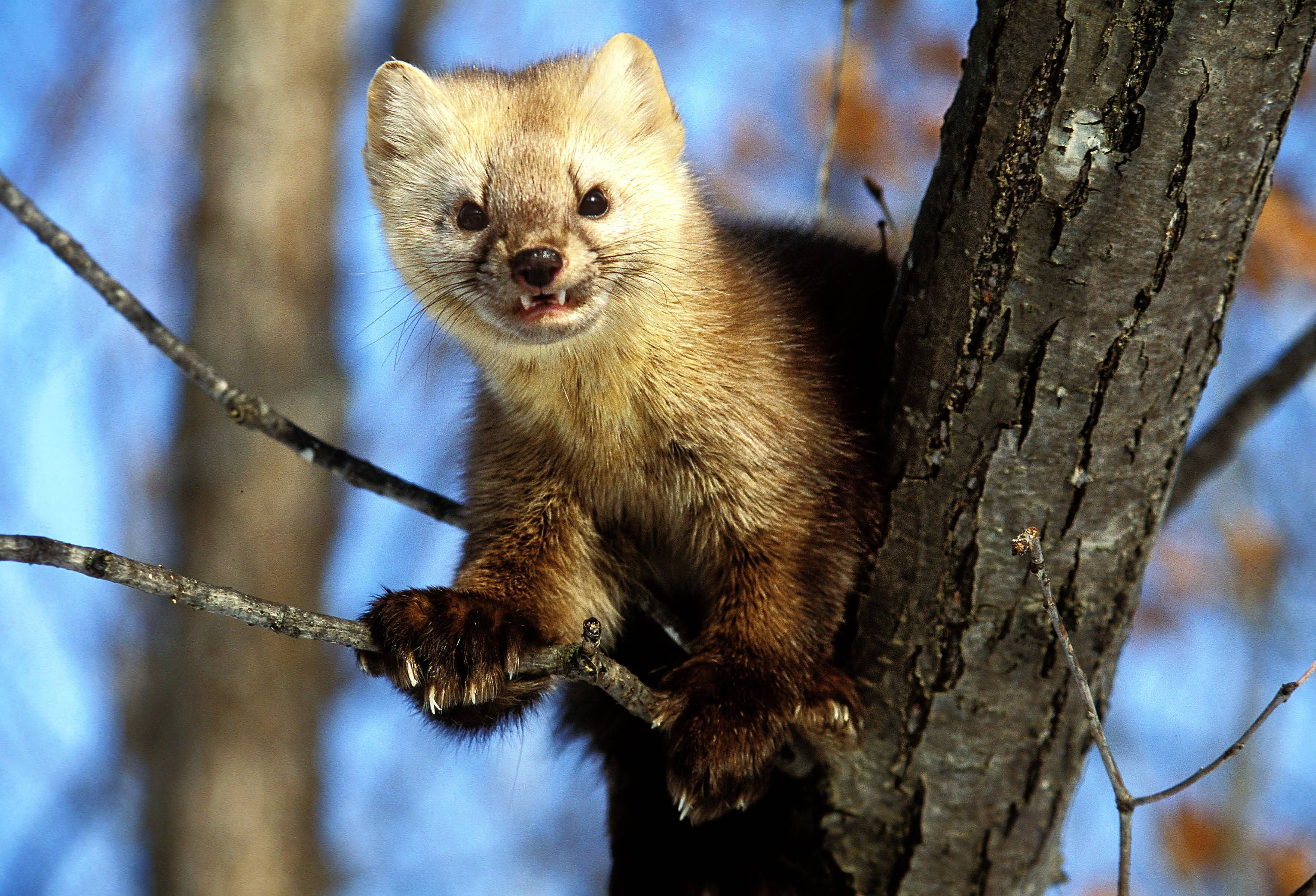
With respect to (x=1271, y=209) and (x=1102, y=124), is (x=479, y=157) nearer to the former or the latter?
(x=1102, y=124)

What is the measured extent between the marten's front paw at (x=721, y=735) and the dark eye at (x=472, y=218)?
1.26 m

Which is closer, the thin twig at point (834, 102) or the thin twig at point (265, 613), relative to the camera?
the thin twig at point (265, 613)

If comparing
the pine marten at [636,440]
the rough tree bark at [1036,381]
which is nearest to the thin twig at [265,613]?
the pine marten at [636,440]

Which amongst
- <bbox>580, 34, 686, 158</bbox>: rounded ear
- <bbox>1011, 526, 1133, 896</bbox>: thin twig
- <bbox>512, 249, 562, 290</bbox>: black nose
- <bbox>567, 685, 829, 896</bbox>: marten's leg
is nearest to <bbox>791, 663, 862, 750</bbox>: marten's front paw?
<bbox>567, 685, 829, 896</bbox>: marten's leg

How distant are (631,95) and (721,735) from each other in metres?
Answer: 1.74

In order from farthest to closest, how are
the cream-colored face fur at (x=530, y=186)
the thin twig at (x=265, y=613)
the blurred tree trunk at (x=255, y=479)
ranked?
1. the blurred tree trunk at (x=255, y=479)
2. the cream-colored face fur at (x=530, y=186)
3. the thin twig at (x=265, y=613)

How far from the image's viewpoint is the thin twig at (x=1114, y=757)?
71.2 inches

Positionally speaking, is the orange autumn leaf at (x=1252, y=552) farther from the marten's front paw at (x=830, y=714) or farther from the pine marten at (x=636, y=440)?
the marten's front paw at (x=830, y=714)

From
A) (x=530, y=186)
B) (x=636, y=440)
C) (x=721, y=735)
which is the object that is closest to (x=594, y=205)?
(x=530, y=186)

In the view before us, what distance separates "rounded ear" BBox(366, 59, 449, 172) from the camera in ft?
9.75

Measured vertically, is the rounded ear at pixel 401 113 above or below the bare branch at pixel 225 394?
above

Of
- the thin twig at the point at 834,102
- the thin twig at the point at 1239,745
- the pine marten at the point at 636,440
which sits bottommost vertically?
the thin twig at the point at 1239,745

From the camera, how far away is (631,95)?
119 inches

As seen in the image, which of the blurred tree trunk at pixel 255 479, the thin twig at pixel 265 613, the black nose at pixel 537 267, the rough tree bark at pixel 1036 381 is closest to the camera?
the thin twig at pixel 265 613
